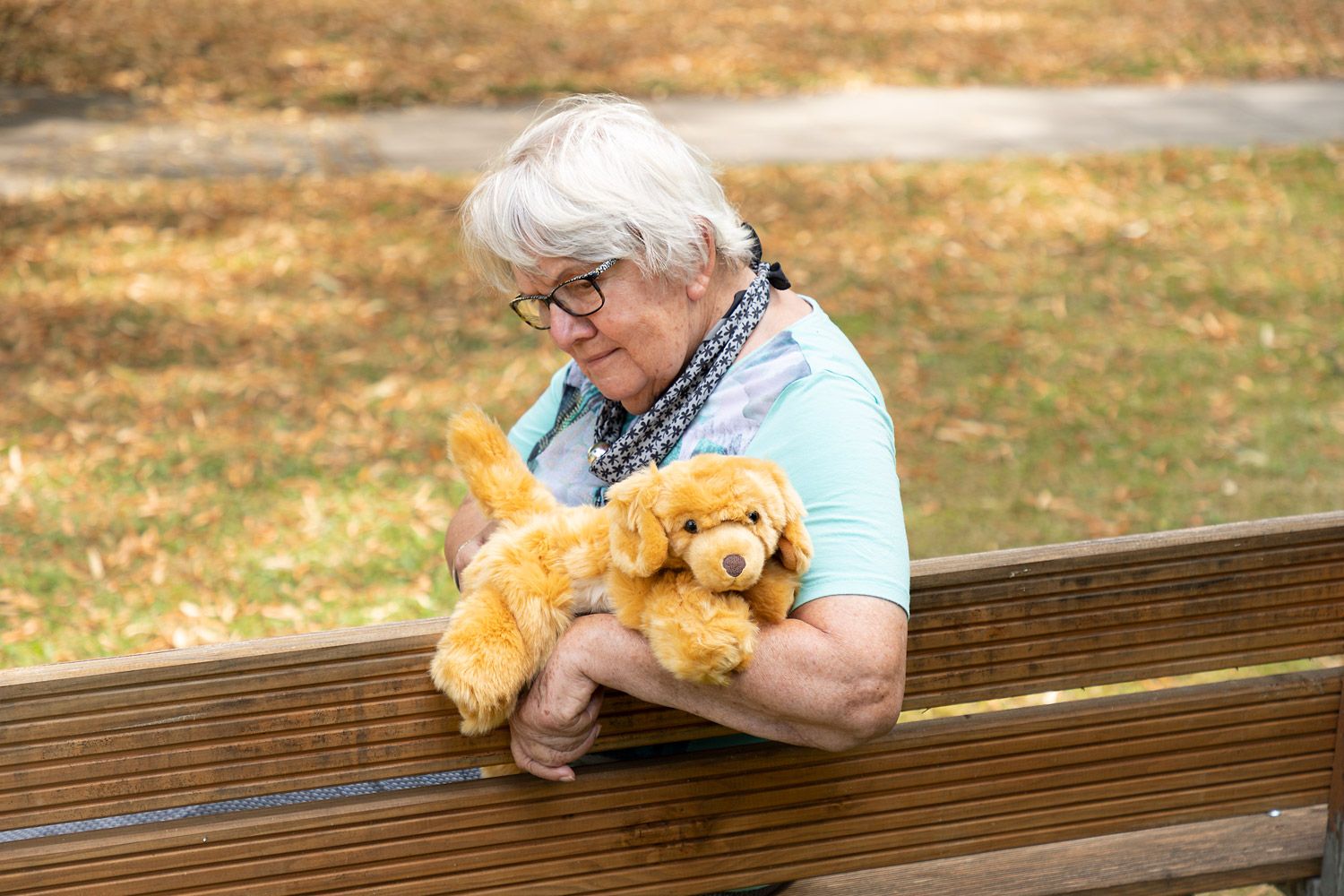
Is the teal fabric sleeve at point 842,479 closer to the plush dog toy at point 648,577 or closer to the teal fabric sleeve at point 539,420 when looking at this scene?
the plush dog toy at point 648,577

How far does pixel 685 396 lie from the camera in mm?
2318

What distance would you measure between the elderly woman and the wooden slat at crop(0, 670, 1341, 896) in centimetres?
18

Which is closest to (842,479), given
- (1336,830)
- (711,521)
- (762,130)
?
(711,521)

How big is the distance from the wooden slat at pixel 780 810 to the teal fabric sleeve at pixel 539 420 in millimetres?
853

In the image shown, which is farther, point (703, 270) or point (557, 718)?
point (703, 270)

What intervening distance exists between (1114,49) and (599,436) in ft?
42.8

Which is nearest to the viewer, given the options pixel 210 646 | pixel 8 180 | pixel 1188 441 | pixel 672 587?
pixel 672 587

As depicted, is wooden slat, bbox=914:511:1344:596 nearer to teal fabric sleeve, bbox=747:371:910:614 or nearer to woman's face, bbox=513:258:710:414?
teal fabric sleeve, bbox=747:371:910:614

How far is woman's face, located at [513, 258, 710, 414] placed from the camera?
7.47 feet

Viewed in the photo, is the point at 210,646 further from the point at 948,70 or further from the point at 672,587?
the point at 948,70

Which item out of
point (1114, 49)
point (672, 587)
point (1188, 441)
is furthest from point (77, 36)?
point (672, 587)

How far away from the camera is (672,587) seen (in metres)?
1.82

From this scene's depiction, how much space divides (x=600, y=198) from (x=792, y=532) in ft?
2.37

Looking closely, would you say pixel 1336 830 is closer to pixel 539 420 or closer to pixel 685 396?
pixel 685 396
